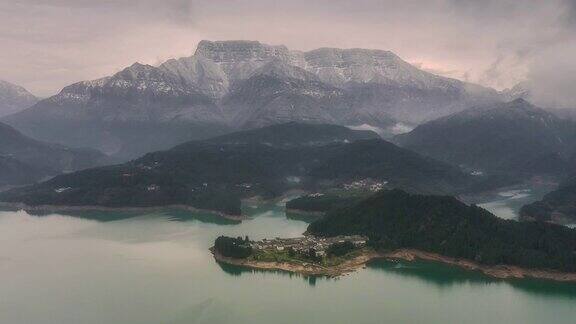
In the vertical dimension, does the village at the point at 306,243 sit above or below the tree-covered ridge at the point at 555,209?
below

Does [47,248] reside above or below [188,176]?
below

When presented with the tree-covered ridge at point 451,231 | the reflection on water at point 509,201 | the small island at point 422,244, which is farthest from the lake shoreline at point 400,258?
the reflection on water at point 509,201

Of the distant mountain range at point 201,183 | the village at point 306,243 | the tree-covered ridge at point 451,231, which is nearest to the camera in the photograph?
the tree-covered ridge at point 451,231

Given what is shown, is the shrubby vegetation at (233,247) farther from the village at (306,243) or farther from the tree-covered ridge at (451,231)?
the tree-covered ridge at (451,231)

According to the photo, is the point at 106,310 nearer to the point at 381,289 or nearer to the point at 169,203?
the point at 381,289

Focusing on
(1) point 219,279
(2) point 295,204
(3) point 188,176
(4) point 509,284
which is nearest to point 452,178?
(2) point 295,204

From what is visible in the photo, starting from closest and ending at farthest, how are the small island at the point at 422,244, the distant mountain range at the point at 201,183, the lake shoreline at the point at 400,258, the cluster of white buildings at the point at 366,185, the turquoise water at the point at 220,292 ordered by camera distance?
1. the turquoise water at the point at 220,292
2. the lake shoreline at the point at 400,258
3. the small island at the point at 422,244
4. the distant mountain range at the point at 201,183
5. the cluster of white buildings at the point at 366,185

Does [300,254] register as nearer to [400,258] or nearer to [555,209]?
[400,258]

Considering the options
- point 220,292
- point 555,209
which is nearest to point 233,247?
point 220,292
